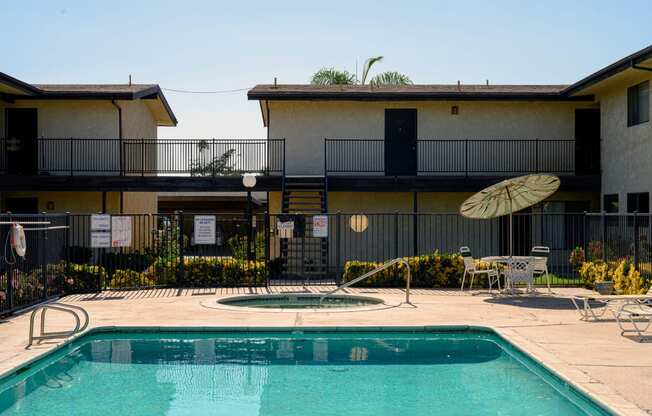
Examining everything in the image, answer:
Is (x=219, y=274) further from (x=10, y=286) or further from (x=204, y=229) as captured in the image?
(x=10, y=286)

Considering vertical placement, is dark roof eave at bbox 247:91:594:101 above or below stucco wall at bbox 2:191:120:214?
above

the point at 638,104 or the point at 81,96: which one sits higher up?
the point at 81,96

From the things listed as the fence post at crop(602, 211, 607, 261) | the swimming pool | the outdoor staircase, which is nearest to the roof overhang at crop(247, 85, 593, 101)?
the outdoor staircase

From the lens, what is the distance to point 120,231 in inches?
597

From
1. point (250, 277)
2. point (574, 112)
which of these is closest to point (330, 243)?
point (250, 277)

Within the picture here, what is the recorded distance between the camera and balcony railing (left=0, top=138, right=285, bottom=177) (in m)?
21.8

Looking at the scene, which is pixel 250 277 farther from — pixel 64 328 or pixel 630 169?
pixel 630 169

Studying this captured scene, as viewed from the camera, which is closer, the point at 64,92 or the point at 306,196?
the point at 306,196

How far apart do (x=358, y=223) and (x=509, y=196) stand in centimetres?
424

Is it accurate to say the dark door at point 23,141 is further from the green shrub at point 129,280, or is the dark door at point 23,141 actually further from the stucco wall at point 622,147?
the stucco wall at point 622,147

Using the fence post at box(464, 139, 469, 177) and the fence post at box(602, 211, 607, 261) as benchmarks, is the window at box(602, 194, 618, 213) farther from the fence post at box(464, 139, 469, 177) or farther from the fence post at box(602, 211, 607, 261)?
the fence post at box(602, 211, 607, 261)

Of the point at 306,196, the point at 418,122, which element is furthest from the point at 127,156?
the point at 418,122

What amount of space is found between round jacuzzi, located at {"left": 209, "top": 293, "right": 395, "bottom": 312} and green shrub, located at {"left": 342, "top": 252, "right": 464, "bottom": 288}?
1.68m

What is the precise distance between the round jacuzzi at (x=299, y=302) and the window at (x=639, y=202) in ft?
28.0
